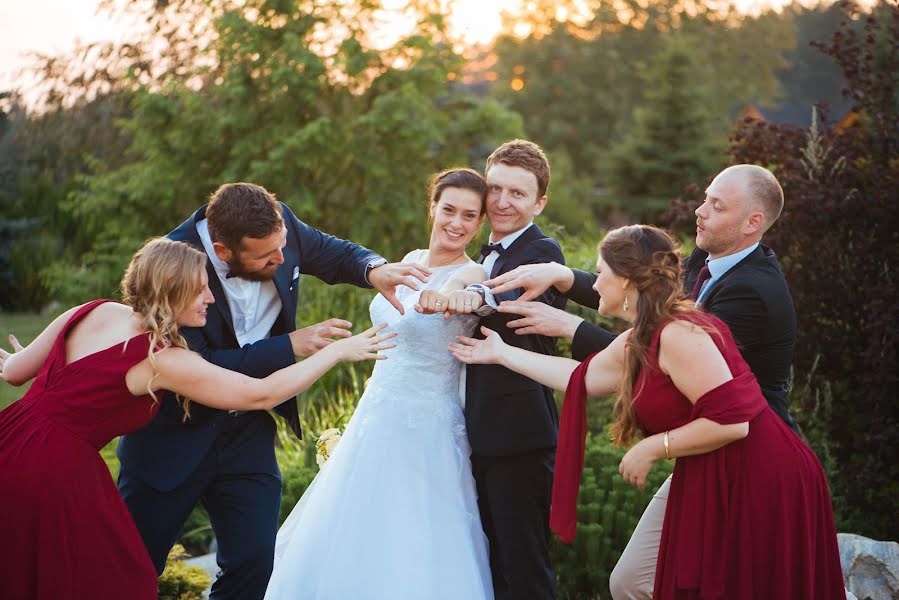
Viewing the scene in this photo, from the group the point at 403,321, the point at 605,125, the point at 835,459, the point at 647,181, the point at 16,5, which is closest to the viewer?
the point at 403,321

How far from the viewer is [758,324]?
3.74m

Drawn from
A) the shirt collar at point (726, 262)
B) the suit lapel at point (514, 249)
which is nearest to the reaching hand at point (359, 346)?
the suit lapel at point (514, 249)

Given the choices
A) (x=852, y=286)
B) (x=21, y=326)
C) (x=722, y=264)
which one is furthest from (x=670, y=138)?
(x=722, y=264)

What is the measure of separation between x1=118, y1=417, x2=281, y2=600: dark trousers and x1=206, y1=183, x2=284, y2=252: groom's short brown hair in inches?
31.6

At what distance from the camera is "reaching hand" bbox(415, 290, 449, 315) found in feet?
12.3

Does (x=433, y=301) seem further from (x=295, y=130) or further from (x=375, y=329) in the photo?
(x=295, y=130)

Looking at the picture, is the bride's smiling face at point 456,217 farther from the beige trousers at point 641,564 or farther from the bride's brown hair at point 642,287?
the beige trousers at point 641,564

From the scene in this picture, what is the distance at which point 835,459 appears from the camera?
20.2 feet

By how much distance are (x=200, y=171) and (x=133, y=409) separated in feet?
34.2

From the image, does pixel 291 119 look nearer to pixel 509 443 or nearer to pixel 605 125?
pixel 509 443

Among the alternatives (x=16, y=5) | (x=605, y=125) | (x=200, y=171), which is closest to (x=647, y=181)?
(x=605, y=125)

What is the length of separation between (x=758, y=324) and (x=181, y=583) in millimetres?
3151

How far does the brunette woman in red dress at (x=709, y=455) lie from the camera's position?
3.06m

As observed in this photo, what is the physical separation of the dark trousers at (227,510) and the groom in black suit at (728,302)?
A: 51.2 inches
